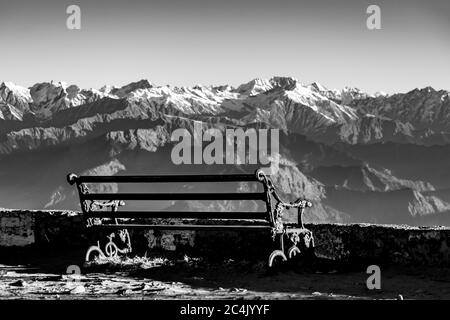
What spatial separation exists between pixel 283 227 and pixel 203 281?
1.26 m

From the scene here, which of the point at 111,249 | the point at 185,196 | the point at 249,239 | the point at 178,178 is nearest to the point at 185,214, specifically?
the point at 185,196

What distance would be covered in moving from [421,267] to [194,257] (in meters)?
2.98

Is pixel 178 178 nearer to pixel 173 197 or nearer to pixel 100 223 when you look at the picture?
pixel 173 197

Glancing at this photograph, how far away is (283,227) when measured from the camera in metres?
7.43

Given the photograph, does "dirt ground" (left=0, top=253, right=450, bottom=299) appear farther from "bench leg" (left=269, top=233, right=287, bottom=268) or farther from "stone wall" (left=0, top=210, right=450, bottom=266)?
"stone wall" (left=0, top=210, right=450, bottom=266)

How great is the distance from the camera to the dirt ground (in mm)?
5652

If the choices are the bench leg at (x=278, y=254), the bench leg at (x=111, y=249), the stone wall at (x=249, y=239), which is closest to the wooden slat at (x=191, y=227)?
the bench leg at (x=278, y=254)

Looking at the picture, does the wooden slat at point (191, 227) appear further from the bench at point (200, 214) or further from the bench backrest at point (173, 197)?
the bench backrest at point (173, 197)

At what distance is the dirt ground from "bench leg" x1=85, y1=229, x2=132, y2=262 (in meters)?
0.37

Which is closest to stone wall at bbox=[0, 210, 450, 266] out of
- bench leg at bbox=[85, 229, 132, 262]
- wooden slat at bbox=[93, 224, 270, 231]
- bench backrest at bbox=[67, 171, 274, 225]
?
bench leg at bbox=[85, 229, 132, 262]

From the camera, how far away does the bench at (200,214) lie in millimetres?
7090

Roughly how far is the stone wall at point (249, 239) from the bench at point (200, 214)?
0.25m
